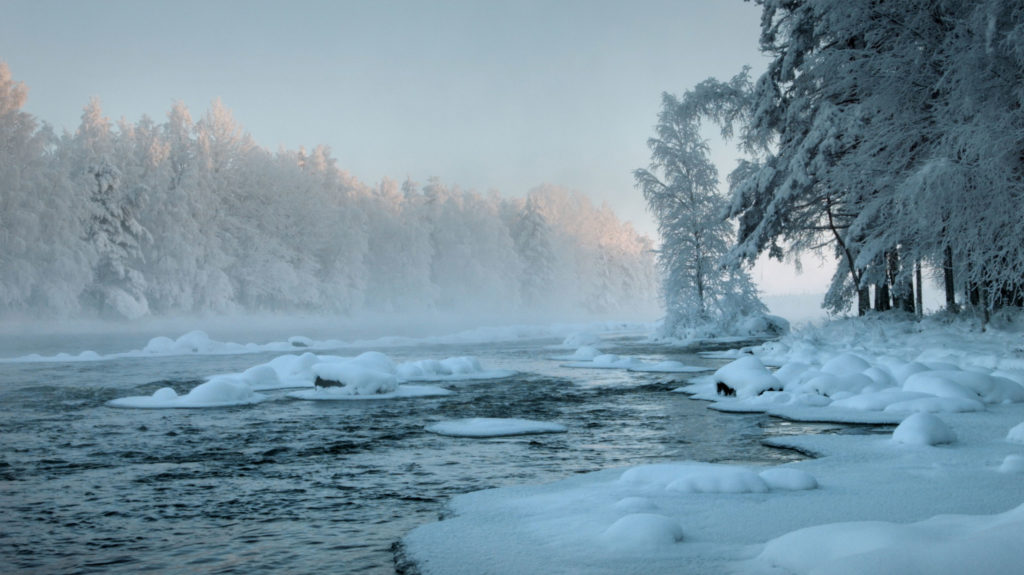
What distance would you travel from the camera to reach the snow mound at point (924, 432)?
7.02 meters

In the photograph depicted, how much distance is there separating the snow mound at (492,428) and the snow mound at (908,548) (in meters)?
5.20

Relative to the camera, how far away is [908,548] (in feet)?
10.6

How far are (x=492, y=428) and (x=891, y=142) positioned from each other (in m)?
10.3

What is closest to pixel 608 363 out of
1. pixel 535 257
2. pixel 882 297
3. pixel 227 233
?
pixel 882 297

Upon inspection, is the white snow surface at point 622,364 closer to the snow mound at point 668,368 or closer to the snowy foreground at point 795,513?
the snow mound at point 668,368

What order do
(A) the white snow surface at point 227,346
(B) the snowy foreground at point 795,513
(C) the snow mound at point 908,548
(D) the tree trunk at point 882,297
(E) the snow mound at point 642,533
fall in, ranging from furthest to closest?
(A) the white snow surface at point 227,346
(D) the tree trunk at point 882,297
(E) the snow mound at point 642,533
(B) the snowy foreground at point 795,513
(C) the snow mound at point 908,548

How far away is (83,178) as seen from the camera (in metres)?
41.6

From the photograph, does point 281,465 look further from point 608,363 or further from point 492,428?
point 608,363

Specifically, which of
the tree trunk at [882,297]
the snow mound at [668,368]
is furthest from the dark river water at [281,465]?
the tree trunk at [882,297]

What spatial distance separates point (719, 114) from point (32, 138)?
33772 millimetres

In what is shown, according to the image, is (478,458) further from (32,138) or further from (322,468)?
(32,138)

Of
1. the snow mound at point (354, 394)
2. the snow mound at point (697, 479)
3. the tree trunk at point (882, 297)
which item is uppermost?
the tree trunk at point (882, 297)

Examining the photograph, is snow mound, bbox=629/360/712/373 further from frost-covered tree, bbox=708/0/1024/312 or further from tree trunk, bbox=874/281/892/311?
tree trunk, bbox=874/281/892/311

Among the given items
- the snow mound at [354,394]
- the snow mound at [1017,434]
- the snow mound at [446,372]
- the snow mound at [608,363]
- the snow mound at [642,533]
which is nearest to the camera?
the snow mound at [642,533]
